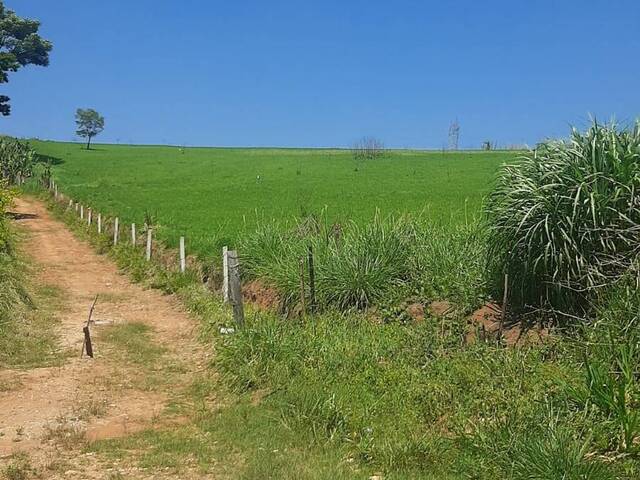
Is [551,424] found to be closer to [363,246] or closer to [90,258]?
[363,246]

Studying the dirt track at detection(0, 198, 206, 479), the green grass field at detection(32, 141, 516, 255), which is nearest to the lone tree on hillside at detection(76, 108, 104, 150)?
the green grass field at detection(32, 141, 516, 255)

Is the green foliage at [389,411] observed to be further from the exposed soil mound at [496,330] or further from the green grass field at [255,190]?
the green grass field at [255,190]

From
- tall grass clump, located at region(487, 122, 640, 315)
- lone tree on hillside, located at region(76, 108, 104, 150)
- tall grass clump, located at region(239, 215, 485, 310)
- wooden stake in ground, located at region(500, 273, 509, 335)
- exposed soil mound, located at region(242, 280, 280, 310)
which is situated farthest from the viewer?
lone tree on hillside, located at region(76, 108, 104, 150)

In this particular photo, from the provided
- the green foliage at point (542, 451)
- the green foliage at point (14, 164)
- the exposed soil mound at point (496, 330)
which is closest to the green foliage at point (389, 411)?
the green foliage at point (542, 451)

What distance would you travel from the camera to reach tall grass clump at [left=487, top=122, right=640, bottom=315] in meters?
7.96

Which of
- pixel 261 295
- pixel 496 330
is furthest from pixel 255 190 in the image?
pixel 496 330

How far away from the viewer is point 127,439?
7242 mm

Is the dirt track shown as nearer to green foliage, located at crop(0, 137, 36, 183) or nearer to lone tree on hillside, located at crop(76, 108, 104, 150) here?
green foliage, located at crop(0, 137, 36, 183)

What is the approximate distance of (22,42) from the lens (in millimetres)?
54375

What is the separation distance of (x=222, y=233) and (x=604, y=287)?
13905mm

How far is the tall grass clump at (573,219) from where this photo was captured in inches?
314

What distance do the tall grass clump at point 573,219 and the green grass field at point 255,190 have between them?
186 cm

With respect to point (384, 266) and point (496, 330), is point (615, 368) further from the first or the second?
point (384, 266)

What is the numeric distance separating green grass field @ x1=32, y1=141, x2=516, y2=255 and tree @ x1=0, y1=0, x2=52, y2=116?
9285 mm
